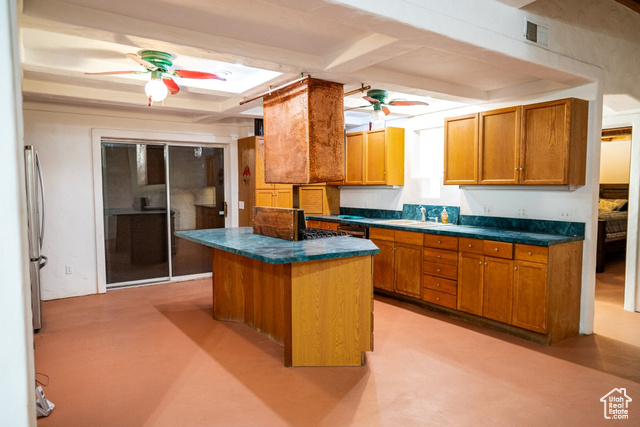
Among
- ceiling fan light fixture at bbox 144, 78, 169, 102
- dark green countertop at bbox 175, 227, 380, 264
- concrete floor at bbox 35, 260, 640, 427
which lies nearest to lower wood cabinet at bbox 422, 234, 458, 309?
concrete floor at bbox 35, 260, 640, 427

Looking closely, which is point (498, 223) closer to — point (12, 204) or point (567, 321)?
point (567, 321)

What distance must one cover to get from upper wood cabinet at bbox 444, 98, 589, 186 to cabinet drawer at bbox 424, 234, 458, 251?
698mm

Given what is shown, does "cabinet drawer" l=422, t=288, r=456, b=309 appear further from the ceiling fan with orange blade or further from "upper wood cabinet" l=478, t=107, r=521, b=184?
the ceiling fan with orange blade

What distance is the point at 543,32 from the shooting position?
310cm

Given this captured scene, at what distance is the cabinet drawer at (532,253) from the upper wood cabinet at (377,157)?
7.53 feet

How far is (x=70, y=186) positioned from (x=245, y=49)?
354 centimetres

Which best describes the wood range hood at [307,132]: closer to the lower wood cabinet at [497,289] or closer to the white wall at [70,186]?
the lower wood cabinet at [497,289]

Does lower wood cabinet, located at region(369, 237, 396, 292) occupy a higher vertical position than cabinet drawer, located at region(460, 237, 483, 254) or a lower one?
lower

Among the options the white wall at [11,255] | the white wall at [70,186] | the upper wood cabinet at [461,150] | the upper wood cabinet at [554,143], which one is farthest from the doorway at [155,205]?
the white wall at [11,255]

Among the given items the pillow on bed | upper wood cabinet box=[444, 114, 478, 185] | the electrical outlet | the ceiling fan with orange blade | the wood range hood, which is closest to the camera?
the wood range hood

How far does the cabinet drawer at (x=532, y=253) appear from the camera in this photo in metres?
3.56

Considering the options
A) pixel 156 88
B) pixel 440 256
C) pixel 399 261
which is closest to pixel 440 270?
pixel 440 256

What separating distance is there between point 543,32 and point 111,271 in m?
5.75

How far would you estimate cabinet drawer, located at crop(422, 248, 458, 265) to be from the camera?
171 inches
